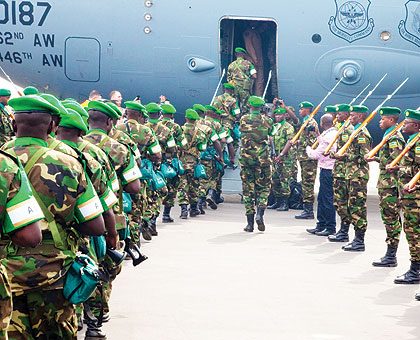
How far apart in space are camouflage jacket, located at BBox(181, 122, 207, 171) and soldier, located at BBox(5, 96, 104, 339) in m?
9.13

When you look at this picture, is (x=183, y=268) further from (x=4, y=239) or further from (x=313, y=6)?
(x=313, y=6)

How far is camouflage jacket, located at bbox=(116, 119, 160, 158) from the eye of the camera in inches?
366

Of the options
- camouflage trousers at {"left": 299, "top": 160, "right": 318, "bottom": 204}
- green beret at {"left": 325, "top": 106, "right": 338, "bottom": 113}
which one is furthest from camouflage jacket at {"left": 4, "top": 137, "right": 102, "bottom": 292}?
camouflage trousers at {"left": 299, "top": 160, "right": 318, "bottom": 204}

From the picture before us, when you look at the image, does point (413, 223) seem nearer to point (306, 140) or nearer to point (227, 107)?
point (306, 140)

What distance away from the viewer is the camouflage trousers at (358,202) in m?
10.6

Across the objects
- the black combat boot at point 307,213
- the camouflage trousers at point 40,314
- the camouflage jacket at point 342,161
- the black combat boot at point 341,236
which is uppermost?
the camouflage trousers at point 40,314

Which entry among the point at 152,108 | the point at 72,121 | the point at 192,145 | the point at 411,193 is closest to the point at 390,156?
the point at 411,193

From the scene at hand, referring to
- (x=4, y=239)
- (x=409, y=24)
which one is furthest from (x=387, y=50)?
(x=4, y=239)

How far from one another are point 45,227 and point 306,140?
9936mm

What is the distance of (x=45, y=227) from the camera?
412cm

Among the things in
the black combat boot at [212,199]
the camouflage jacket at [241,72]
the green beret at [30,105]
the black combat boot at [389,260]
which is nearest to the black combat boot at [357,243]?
the black combat boot at [389,260]

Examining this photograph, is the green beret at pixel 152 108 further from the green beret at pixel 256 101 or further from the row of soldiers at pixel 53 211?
the row of soldiers at pixel 53 211

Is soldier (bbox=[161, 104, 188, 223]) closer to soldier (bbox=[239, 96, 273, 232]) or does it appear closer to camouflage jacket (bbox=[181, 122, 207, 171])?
camouflage jacket (bbox=[181, 122, 207, 171])

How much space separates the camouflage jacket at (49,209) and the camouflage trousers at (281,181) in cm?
1074
